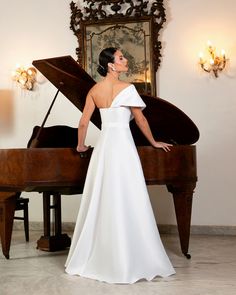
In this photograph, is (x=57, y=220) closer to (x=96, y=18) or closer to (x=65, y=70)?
(x=65, y=70)

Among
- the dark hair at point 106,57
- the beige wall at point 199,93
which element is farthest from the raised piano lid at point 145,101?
the beige wall at point 199,93

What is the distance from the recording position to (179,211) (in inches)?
162

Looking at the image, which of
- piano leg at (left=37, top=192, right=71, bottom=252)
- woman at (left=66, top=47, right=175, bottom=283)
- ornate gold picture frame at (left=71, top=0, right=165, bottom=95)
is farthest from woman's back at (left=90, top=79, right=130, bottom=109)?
ornate gold picture frame at (left=71, top=0, right=165, bottom=95)

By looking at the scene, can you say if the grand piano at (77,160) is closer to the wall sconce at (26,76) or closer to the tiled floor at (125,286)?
the tiled floor at (125,286)

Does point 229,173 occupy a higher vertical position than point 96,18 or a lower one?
lower

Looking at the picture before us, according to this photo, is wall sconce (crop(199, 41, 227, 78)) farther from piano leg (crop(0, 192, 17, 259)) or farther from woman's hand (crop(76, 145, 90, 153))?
piano leg (crop(0, 192, 17, 259))

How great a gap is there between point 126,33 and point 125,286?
3408mm

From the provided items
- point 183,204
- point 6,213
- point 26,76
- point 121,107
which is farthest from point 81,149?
point 26,76

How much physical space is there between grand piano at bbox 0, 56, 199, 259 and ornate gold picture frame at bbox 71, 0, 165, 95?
1592 mm

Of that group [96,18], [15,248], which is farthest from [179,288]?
[96,18]

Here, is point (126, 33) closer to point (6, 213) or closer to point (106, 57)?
point (106, 57)

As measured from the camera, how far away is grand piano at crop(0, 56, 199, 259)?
3.71 meters

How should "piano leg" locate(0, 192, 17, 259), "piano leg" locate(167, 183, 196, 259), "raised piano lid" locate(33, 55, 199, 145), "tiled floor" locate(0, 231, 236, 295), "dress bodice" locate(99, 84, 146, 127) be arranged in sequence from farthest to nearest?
1. "piano leg" locate(167, 183, 196, 259)
2. "piano leg" locate(0, 192, 17, 259)
3. "raised piano lid" locate(33, 55, 199, 145)
4. "dress bodice" locate(99, 84, 146, 127)
5. "tiled floor" locate(0, 231, 236, 295)

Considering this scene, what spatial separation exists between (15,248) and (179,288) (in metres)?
2.15
